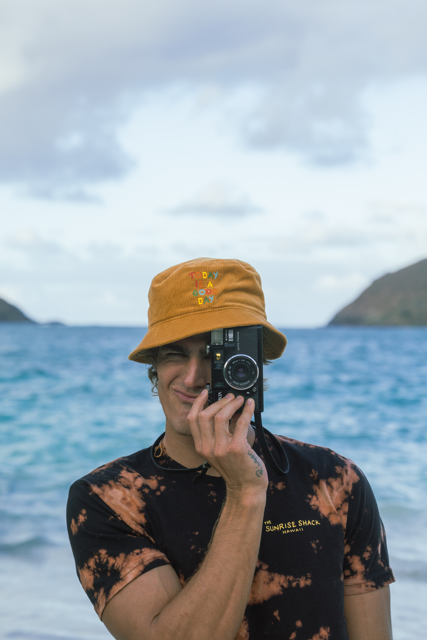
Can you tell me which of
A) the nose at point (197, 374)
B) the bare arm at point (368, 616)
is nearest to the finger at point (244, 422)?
the nose at point (197, 374)

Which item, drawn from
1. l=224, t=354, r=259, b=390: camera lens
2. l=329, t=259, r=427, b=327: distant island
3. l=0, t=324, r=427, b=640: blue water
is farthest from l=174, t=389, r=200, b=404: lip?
l=329, t=259, r=427, b=327: distant island

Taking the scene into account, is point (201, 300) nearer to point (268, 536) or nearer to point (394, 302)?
point (268, 536)

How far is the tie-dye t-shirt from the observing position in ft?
5.29

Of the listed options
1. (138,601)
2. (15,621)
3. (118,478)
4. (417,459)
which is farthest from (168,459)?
(417,459)

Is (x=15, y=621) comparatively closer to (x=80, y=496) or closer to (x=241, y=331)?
(x=80, y=496)

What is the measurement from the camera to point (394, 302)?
317 ft

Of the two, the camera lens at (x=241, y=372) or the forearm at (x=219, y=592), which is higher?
the camera lens at (x=241, y=372)

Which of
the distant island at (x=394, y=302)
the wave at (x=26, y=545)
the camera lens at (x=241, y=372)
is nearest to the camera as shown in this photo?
the camera lens at (x=241, y=372)

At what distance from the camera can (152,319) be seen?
1.90 metres

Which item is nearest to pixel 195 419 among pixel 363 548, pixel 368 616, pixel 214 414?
pixel 214 414

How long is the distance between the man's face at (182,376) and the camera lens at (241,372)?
5.3 inches

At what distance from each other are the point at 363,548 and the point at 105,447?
25.9 feet

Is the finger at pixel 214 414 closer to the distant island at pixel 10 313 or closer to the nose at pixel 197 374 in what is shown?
the nose at pixel 197 374

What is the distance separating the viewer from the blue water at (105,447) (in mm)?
4176
